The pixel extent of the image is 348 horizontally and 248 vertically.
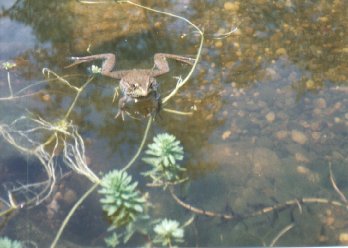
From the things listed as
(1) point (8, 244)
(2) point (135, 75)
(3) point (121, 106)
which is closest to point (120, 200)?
(1) point (8, 244)

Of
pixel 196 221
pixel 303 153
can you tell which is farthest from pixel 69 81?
pixel 303 153

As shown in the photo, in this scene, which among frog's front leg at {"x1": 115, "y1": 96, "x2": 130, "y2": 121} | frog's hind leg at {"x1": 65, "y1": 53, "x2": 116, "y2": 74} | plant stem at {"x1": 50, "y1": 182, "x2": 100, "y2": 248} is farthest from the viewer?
frog's hind leg at {"x1": 65, "y1": 53, "x2": 116, "y2": 74}

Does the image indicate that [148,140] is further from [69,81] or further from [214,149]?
[69,81]

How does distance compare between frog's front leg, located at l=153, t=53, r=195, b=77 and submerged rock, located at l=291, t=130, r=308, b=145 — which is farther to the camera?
frog's front leg, located at l=153, t=53, r=195, b=77

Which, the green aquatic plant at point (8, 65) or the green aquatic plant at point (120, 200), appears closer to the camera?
the green aquatic plant at point (120, 200)

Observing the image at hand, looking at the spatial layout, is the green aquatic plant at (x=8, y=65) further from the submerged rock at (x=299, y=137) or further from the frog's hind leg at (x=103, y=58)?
the submerged rock at (x=299, y=137)

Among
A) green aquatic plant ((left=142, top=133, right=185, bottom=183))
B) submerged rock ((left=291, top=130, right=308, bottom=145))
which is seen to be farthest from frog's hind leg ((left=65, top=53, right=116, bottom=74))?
submerged rock ((left=291, top=130, right=308, bottom=145))

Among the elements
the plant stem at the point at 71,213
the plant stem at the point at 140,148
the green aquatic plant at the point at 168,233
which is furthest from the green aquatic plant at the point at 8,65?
the green aquatic plant at the point at 168,233

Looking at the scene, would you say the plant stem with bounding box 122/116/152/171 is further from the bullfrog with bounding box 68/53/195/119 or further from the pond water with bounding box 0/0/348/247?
the bullfrog with bounding box 68/53/195/119
